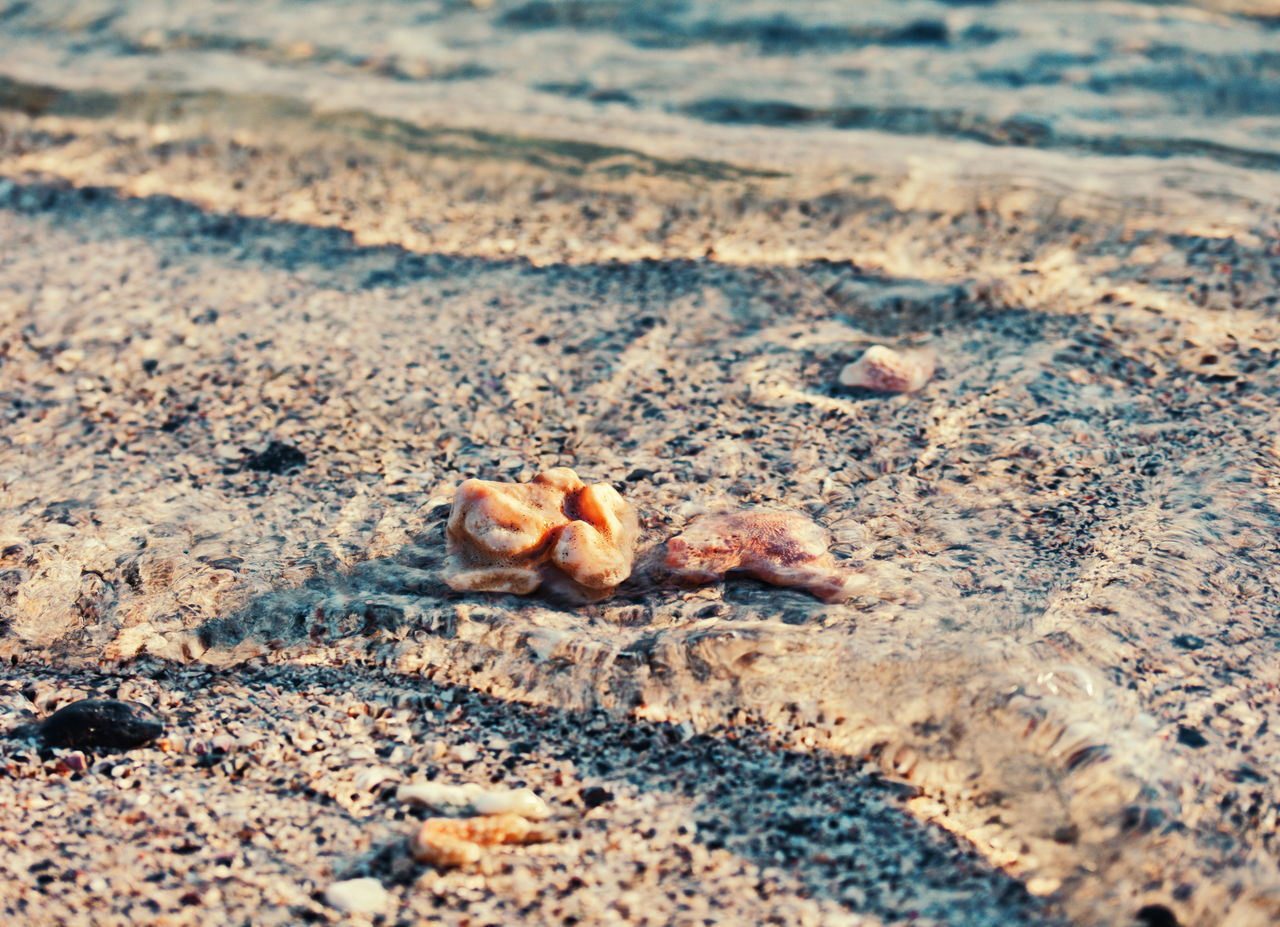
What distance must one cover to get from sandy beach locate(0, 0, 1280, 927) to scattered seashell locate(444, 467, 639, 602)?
0.13 feet

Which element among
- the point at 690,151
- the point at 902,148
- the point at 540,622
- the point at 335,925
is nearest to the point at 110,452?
the point at 540,622

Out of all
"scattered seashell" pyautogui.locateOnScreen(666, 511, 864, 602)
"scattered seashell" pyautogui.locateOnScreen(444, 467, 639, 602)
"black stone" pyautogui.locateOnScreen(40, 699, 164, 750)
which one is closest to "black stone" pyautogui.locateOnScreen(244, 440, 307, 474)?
"scattered seashell" pyautogui.locateOnScreen(444, 467, 639, 602)

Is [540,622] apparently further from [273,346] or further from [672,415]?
[273,346]

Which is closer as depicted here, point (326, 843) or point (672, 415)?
point (326, 843)

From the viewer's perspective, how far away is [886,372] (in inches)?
84.0

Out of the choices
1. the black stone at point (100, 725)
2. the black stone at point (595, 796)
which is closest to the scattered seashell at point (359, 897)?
the black stone at point (595, 796)

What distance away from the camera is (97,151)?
320 cm

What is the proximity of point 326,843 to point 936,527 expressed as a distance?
3.41 ft

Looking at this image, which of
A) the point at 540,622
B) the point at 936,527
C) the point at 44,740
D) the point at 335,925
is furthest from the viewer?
the point at 936,527

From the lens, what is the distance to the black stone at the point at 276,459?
201 cm

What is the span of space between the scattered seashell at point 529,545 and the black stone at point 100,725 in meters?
0.46

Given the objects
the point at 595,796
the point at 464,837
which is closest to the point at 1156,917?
the point at 595,796

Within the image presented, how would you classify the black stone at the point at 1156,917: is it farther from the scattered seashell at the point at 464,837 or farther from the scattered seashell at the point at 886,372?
the scattered seashell at the point at 886,372

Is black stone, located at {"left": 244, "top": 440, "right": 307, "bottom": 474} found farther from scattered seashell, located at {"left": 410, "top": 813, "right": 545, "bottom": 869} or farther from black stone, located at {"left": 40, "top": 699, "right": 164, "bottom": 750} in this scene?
scattered seashell, located at {"left": 410, "top": 813, "right": 545, "bottom": 869}
